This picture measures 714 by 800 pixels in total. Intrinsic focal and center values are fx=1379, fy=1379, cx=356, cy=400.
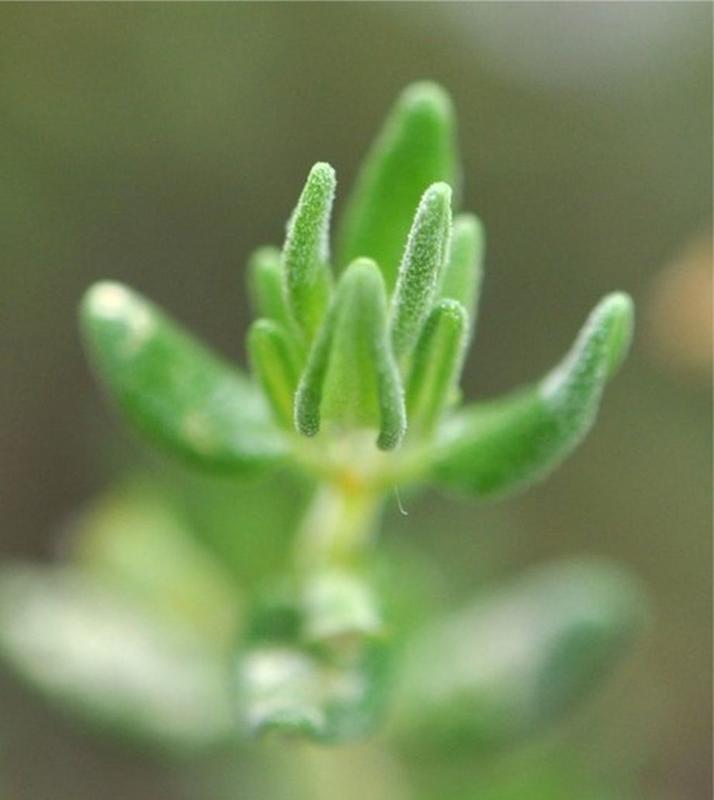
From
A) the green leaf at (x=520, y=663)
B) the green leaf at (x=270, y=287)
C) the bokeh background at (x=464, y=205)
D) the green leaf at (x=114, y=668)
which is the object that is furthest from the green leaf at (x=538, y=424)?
the bokeh background at (x=464, y=205)

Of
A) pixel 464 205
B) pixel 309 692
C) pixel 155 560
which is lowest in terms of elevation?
pixel 309 692

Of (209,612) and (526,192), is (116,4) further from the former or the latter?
(209,612)

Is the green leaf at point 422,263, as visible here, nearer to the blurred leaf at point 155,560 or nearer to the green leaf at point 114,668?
the green leaf at point 114,668

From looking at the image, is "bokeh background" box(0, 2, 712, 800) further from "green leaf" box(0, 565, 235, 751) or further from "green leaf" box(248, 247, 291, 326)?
"green leaf" box(248, 247, 291, 326)

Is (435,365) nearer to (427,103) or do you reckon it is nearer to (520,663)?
(427,103)

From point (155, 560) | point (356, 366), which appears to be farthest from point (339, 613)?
point (155, 560)

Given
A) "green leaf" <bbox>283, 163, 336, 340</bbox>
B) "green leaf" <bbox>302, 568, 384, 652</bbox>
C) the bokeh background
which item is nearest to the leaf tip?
"green leaf" <bbox>283, 163, 336, 340</bbox>
